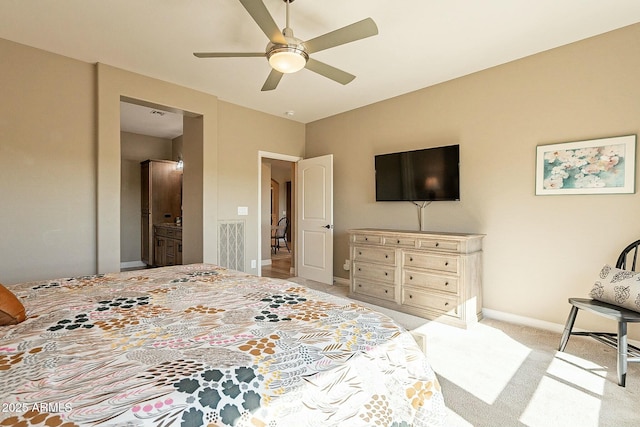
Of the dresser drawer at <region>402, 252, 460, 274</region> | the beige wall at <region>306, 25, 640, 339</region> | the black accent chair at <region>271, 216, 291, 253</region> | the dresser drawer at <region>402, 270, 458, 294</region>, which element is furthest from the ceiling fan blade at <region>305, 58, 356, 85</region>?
the black accent chair at <region>271, 216, 291, 253</region>

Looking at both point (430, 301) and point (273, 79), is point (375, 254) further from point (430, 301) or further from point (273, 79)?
point (273, 79)

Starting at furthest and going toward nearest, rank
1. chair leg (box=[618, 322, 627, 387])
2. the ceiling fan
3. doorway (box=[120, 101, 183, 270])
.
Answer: doorway (box=[120, 101, 183, 270]), chair leg (box=[618, 322, 627, 387]), the ceiling fan

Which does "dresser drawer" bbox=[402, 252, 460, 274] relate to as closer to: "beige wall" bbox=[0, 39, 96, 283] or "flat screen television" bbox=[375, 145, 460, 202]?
"flat screen television" bbox=[375, 145, 460, 202]

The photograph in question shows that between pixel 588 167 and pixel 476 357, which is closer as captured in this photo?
pixel 476 357

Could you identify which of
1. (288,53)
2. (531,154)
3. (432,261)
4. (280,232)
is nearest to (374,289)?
(432,261)

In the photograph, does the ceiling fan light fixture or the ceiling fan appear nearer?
the ceiling fan

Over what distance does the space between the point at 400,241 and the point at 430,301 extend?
74 cm

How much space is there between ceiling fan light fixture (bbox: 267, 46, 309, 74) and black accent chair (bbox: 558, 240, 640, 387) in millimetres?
2823

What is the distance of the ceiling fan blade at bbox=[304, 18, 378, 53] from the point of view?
1919 mm

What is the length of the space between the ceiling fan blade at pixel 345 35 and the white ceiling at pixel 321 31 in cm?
44

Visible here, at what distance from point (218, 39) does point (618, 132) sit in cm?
365

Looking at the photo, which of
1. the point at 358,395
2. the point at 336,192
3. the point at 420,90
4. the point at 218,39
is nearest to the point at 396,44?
the point at 420,90

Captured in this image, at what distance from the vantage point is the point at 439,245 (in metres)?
3.26

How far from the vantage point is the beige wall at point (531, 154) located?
8.70ft
